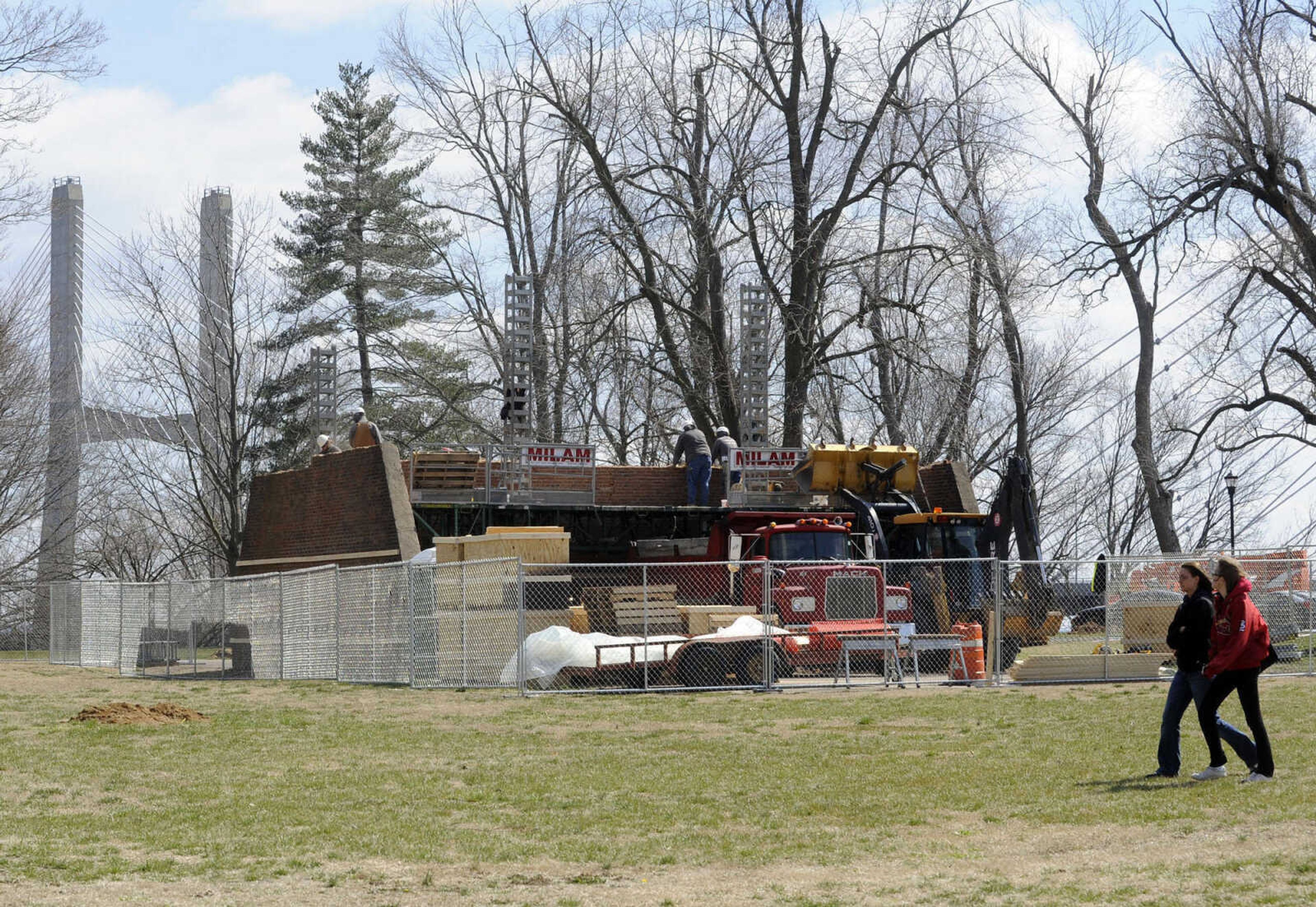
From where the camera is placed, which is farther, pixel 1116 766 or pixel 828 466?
pixel 828 466

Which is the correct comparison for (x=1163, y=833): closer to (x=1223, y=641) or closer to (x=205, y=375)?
(x=1223, y=641)

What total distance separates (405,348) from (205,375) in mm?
9278

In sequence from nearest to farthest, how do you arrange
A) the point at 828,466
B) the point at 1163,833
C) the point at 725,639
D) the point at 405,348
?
the point at 1163,833
the point at 725,639
the point at 828,466
the point at 405,348

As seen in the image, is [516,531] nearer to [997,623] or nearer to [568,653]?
[568,653]

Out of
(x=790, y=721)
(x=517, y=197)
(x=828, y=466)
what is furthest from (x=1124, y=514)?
(x=790, y=721)

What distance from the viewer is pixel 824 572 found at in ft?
71.1

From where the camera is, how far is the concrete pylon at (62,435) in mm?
44375

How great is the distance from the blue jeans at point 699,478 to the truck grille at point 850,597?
1075 centimetres

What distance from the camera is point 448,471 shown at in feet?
102

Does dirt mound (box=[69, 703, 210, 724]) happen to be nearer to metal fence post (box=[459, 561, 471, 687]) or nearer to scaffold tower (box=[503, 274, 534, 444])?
metal fence post (box=[459, 561, 471, 687])

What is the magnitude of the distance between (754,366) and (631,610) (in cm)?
1535

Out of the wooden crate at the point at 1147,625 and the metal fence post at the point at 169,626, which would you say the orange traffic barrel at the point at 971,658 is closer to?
the wooden crate at the point at 1147,625

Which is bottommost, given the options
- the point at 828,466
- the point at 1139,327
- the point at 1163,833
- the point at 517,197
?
the point at 1163,833

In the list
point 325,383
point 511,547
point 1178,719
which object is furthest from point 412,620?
point 325,383
